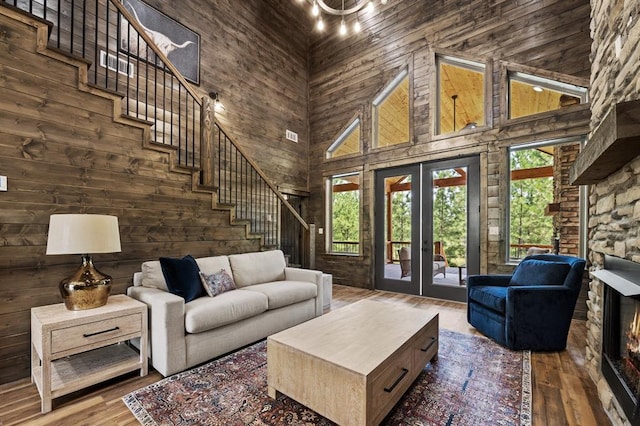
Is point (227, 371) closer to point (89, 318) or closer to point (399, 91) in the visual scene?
point (89, 318)

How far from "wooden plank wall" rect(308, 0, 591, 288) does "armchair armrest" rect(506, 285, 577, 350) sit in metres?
1.58

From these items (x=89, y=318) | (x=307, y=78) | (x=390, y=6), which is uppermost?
(x=390, y=6)

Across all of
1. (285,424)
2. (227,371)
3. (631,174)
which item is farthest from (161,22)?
(631,174)

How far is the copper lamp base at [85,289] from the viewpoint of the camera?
220cm

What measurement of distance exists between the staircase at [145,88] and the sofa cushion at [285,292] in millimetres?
1017

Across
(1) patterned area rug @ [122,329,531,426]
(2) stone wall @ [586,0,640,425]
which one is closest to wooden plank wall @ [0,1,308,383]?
(1) patterned area rug @ [122,329,531,426]

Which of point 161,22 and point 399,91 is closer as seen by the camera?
point 161,22

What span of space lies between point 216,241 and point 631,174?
3.86m

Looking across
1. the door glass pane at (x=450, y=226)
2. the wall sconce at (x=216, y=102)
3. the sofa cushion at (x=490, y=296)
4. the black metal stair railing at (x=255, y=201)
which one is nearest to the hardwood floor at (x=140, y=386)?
the sofa cushion at (x=490, y=296)

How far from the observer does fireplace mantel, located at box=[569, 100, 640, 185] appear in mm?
1338

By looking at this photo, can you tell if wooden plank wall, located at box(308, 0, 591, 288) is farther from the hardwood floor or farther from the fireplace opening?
the fireplace opening

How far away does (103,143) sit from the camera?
2.80 metres

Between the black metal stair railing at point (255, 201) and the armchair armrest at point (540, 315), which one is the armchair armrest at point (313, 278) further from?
the armchair armrest at point (540, 315)

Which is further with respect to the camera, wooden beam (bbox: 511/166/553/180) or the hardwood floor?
wooden beam (bbox: 511/166/553/180)
